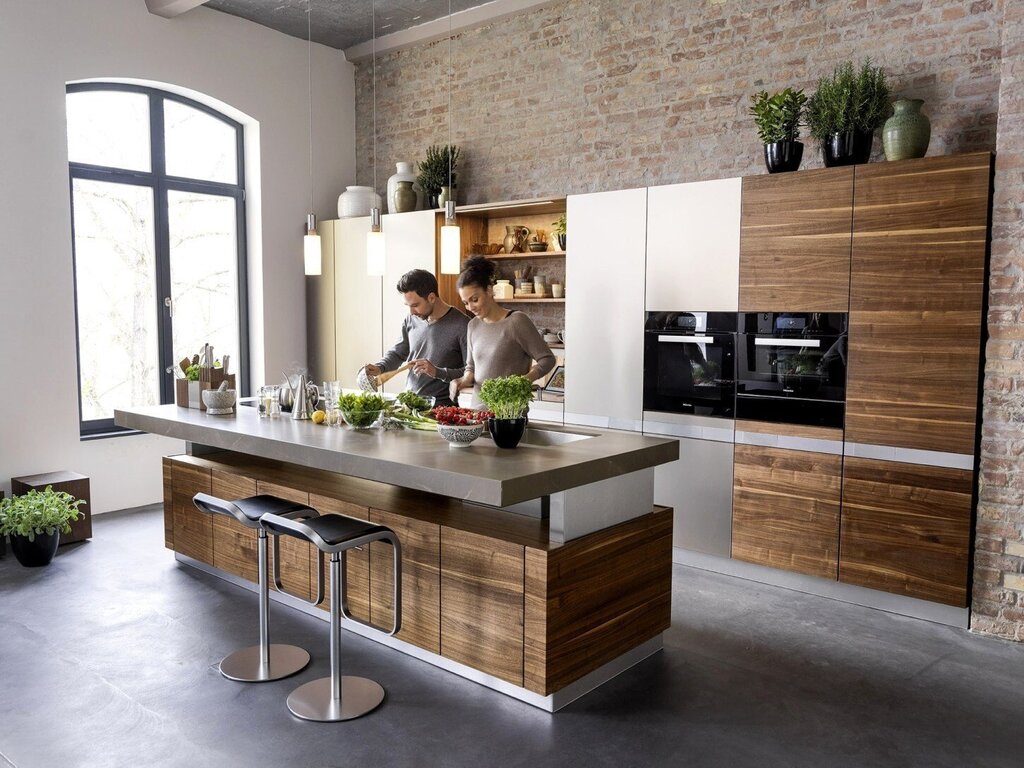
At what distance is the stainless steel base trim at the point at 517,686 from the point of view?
3.11 metres

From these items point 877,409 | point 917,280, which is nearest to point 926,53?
point 917,280

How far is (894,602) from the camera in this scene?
4148 millimetres

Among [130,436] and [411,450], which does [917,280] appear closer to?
[411,450]

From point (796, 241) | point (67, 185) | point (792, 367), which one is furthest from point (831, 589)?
point (67, 185)

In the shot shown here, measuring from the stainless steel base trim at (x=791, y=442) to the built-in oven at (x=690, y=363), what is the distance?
0.16 metres

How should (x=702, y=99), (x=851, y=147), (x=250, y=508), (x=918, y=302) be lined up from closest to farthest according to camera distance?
(x=250, y=508)
(x=918, y=302)
(x=851, y=147)
(x=702, y=99)

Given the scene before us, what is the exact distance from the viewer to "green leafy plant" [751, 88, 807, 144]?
4.43m

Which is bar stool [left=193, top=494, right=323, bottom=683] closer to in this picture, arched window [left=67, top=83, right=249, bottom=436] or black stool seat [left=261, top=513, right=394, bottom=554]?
black stool seat [left=261, top=513, right=394, bottom=554]

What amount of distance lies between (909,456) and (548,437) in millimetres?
1858

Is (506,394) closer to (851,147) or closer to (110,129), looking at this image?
(851,147)

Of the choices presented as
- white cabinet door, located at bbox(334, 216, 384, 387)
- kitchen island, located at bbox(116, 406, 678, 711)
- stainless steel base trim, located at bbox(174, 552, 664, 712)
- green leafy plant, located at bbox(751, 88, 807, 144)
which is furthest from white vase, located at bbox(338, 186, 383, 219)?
stainless steel base trim, located at bbox(174, 552, 664, 712)

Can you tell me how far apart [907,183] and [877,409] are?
1115 mm

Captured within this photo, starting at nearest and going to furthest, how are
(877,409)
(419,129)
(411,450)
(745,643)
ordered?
(411,450), (745,643), (877,409), (419,129)

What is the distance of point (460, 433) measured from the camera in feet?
10.5
